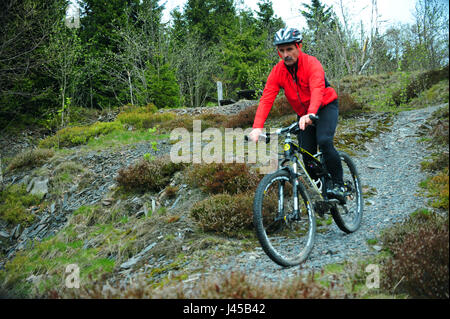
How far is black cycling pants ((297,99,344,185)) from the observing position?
3818 millimetres

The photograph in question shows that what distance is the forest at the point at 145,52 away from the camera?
43.2 ft

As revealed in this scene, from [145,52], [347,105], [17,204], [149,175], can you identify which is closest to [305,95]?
[149,175]

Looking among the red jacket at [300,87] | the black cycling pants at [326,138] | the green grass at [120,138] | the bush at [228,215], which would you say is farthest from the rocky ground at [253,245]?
the red jacket at [300,87]

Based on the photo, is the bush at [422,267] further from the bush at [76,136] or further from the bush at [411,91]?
the bush at [76,136]

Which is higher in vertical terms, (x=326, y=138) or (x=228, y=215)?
(x=326, y=138)

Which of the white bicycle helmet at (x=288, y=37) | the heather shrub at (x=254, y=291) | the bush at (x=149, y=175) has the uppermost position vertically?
the white bicycle helmet at (x=288, y=37)

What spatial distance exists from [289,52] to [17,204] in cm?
833

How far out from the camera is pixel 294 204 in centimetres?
341

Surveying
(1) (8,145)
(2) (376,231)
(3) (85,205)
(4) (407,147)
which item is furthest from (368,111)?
(1) (8,145)

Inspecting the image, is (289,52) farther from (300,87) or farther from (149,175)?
(149,175)

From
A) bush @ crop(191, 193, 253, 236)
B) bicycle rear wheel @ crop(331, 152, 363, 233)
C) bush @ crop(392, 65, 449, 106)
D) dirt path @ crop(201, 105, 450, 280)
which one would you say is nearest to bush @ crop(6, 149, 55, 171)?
bush @ crop(191, 193, 253, 236)

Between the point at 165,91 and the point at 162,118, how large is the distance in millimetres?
5482

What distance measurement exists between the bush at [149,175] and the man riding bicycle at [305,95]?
12.9 feet
